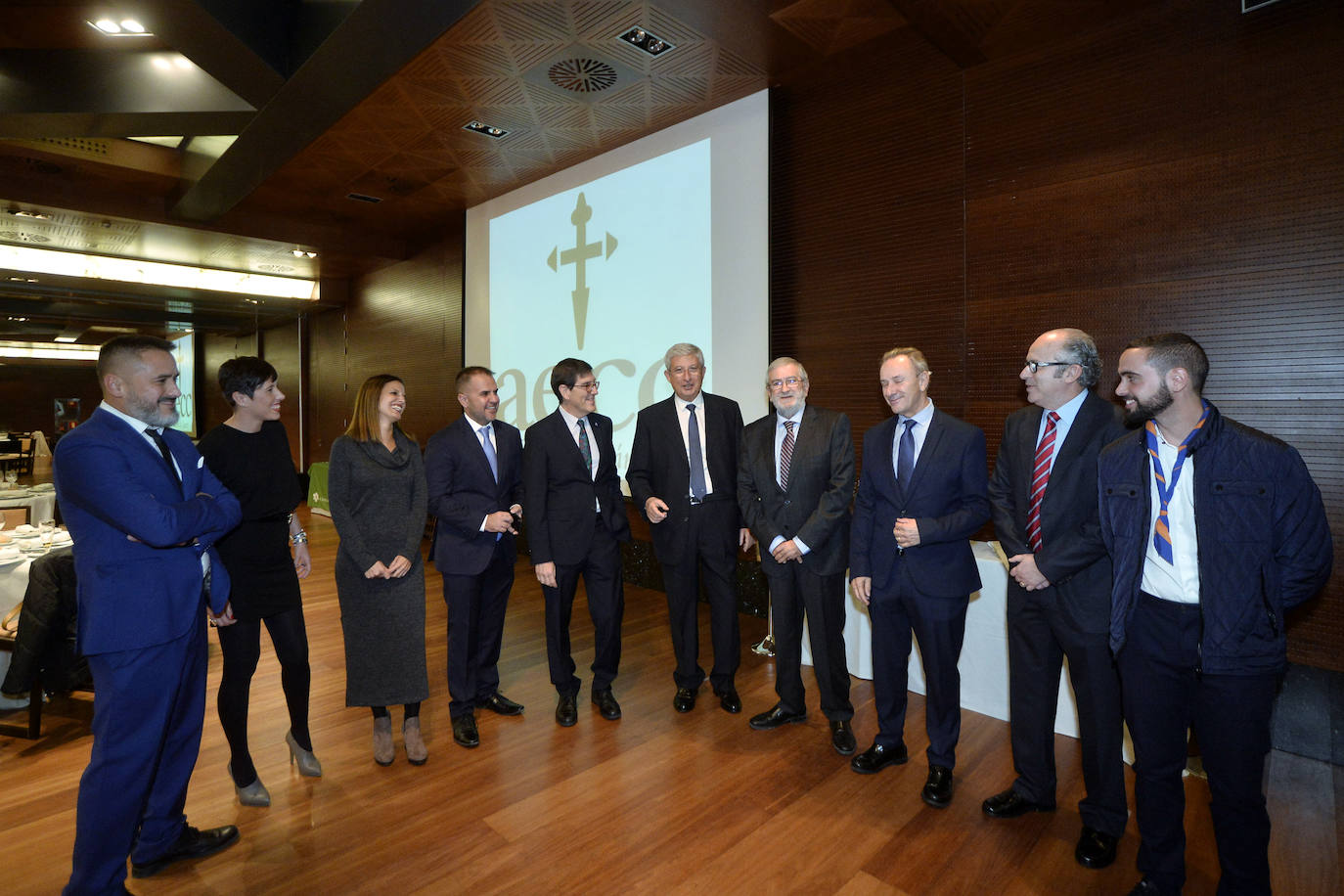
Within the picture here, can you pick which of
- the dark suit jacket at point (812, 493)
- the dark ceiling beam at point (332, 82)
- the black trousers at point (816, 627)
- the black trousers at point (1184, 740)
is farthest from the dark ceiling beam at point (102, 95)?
the black trousers at point (1184, 740)

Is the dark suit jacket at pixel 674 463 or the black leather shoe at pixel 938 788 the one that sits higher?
the dark suit jacket at pixel 674 463

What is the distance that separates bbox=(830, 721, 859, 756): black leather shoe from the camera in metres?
2.90

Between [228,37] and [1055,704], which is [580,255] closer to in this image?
[228,37]

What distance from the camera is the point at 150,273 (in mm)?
8922

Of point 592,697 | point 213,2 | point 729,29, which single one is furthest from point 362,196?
point 592,697

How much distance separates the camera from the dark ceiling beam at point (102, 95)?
5.07 m

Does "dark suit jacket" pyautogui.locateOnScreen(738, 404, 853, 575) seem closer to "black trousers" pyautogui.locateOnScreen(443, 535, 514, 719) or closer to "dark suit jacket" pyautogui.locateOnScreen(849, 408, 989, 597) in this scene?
"dark suit jacket" pyautogui.locateOnScreen(849, 408, 989, 597)

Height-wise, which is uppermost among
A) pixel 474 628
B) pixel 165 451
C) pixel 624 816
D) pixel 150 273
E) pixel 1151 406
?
pixel 150 273

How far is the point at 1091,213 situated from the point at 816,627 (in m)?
2.54

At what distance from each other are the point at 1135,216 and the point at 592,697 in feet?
11.9

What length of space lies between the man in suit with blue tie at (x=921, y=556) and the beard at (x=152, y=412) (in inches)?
98.3

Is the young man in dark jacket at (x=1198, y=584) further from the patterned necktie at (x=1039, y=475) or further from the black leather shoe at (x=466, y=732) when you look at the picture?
the black leather shoe at (x=466, y=732)

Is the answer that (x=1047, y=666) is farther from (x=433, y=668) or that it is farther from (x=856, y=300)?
(x=433, y=668)

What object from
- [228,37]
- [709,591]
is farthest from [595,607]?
[228,37]
